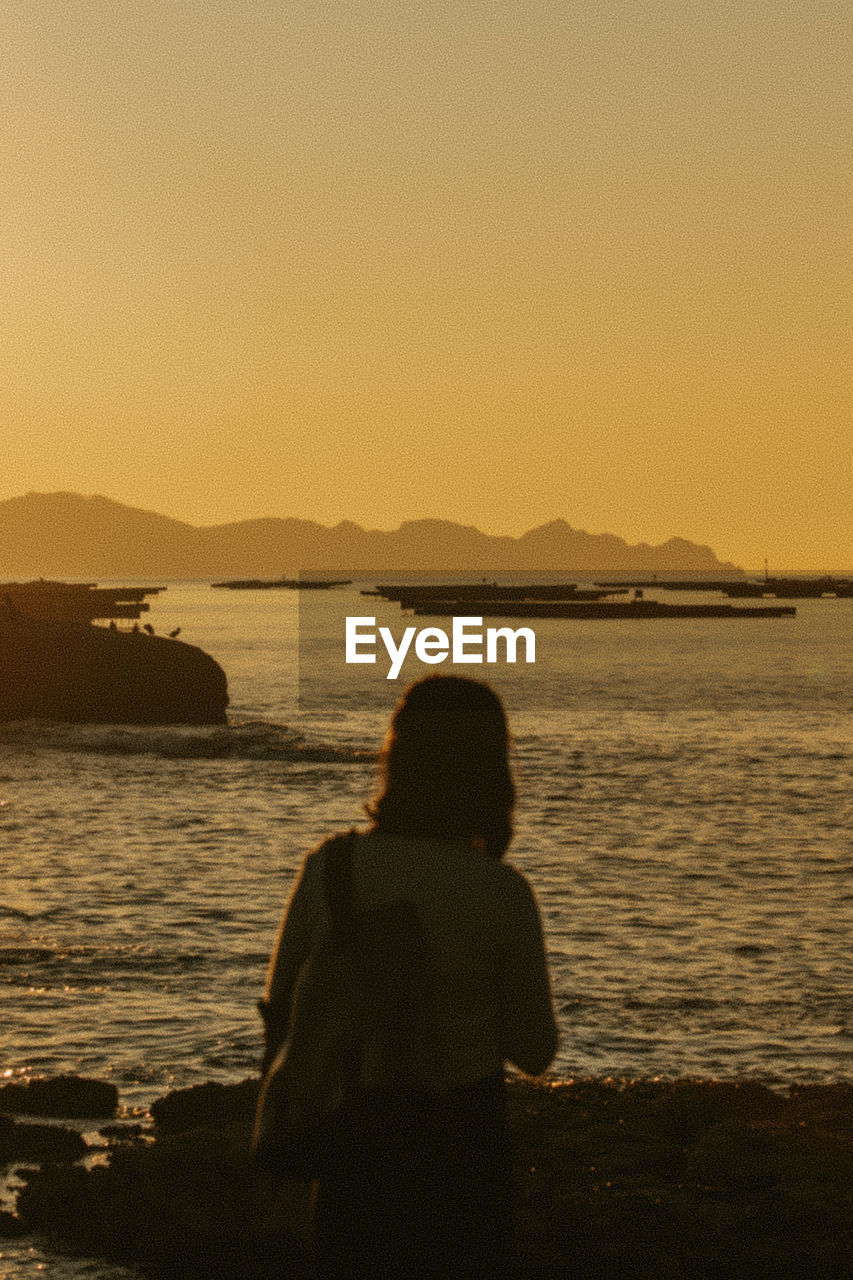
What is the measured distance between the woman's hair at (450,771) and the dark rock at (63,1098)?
7.09m

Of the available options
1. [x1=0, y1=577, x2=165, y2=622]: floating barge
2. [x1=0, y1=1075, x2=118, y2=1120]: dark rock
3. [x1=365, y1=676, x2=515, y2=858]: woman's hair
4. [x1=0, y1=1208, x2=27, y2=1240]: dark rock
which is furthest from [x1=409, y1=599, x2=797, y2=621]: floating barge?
[x1=365, y1=676, x2=515, y2=858]: woman's hair

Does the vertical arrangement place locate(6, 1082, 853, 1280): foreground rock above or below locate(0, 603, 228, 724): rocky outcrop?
below

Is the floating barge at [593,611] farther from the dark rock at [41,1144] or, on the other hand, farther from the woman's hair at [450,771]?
the woman's hair at [450,771]

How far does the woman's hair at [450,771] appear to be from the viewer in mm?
3604

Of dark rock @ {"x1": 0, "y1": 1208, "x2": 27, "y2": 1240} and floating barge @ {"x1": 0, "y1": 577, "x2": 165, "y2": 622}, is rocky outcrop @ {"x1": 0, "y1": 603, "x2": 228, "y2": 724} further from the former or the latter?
floating barge @ {"x1": 0, "y1": 577, "x2": 165, "y2": 622}

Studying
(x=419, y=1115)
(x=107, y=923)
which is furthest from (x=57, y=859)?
(x=419, y=1115)

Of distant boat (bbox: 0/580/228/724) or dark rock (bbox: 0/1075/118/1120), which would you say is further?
distant boat (bbox: 0/580/228/724)

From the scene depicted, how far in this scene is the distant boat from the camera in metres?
44.1

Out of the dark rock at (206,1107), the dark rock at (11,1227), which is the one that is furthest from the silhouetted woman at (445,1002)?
the dark rock at (206,1107)

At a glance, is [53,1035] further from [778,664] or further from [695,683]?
[778,664]

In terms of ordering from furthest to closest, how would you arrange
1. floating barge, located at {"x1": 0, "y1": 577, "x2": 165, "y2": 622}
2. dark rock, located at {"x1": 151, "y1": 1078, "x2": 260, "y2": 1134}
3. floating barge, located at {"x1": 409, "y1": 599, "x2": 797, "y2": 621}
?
floating barge, located at {"x1": 409, "y1": 599, "x2": 797, "y2": 621} < floating barge, located at {"x1": 0, "y1": 577, "x2": 165, "y2": 622} < dark rock, located at {"x1": 151, "y1": 1078, "x2": 260, "y2": 1134}

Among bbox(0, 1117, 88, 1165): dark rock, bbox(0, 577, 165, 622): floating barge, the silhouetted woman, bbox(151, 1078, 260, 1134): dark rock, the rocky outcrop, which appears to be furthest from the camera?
bbox(0, 577, 165, 622): floating barge

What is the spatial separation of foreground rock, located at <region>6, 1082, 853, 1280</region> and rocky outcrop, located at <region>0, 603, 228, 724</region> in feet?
116

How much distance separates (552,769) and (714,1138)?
28.4 metres
